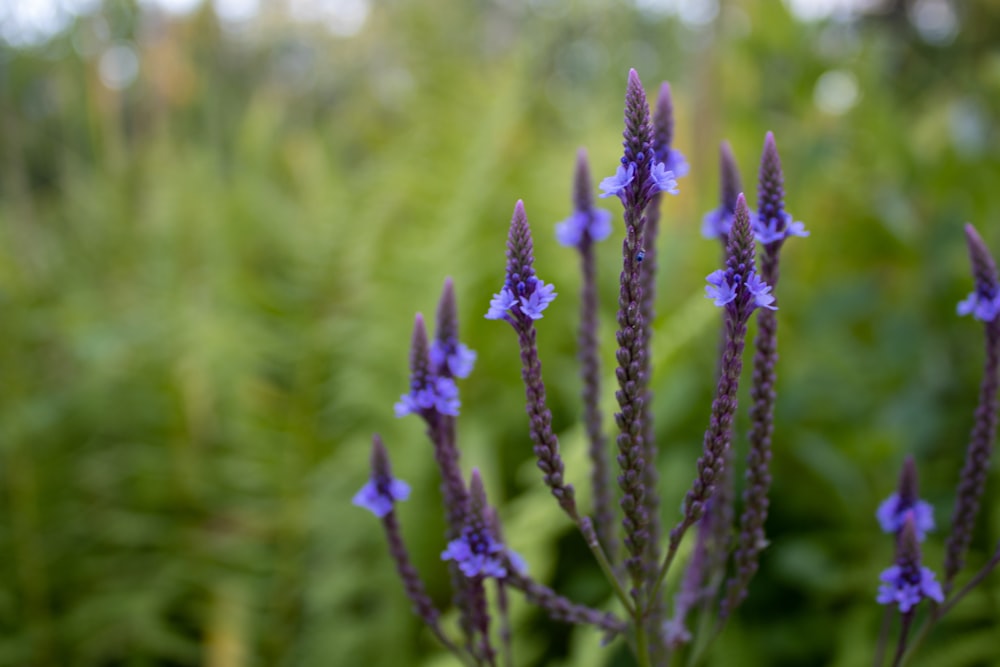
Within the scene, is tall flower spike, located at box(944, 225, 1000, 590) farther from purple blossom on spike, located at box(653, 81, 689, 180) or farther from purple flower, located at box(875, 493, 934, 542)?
purple blossom on spike, located at box(653, 81, 689, 180)

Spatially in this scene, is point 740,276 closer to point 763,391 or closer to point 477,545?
point 763,391

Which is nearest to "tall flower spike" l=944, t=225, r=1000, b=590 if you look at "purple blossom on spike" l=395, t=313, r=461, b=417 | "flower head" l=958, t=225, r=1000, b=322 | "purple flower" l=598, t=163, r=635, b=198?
"flower head" l=958, t=225, r=1000, b=322

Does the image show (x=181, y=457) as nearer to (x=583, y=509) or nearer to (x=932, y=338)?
(x=583, y=509)

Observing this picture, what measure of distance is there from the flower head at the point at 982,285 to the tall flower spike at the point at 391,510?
0.60 metres

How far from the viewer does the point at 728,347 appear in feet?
2.36

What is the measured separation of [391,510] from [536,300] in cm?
31

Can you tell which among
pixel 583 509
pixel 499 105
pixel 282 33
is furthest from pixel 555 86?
pixel 583 509

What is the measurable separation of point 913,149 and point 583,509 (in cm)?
143

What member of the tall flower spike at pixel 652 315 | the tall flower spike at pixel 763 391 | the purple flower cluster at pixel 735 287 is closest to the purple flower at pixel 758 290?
the purple flower cluster at pixel 735 287

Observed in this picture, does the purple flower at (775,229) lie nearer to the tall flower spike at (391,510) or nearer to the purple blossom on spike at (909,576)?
the purple blossom on spike at (909,576)

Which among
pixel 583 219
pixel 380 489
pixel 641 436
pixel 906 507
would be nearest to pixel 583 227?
pixel 583 219

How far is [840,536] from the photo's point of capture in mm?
1980

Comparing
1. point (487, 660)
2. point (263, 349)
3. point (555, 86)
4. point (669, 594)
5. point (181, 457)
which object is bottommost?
point (487, 660)

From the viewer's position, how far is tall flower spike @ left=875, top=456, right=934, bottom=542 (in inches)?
37.5
